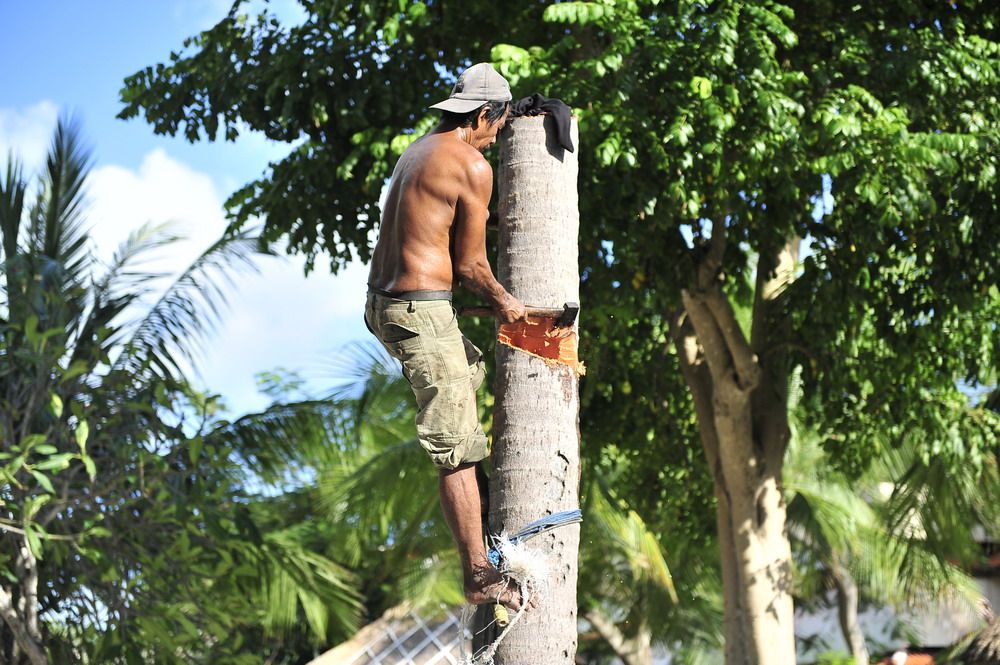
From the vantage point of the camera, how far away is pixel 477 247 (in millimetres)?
4094

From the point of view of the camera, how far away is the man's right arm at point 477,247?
407 cm

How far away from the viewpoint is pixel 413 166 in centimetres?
412

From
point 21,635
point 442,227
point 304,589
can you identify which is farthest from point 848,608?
point 442,227

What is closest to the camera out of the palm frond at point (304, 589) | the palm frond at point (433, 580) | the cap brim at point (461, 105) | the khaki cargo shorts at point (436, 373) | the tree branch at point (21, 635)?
the khaki cargo shorts at point (436, 373)

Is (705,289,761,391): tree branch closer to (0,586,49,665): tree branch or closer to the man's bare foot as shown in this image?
(0,586,49,665): tree branch

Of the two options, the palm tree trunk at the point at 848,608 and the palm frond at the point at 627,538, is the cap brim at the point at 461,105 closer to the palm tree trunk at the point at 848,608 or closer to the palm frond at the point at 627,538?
the palm frond at the point at 627,538

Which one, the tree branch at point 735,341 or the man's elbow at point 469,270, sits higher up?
the tree branch at point 735,341

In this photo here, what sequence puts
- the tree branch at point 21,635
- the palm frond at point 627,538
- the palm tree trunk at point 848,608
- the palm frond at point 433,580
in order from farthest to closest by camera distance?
1. the palm tree trunk at point 848,608
2. the palm frond at point 433,580
3. the palm frond at point 627,538
4. the tree branch at point 21,635

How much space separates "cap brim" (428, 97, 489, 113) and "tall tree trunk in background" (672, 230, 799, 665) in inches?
276

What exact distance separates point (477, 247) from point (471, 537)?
0.93 meters

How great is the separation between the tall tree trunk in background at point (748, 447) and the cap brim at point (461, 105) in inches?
276

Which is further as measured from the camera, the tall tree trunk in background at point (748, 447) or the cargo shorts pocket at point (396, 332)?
the tall tree trunk in background at point (748, 447)

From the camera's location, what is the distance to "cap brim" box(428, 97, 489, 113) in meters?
4.20

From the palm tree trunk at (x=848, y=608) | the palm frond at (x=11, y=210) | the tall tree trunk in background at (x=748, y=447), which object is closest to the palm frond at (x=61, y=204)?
the palm frond at (x=11, y=210)
